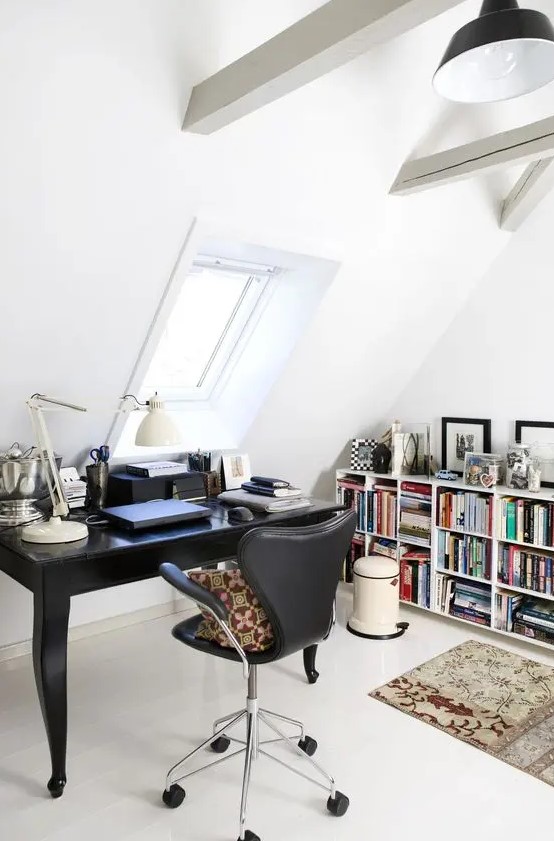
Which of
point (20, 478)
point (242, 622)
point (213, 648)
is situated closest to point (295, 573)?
point (242, 622)

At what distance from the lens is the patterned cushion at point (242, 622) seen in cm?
216

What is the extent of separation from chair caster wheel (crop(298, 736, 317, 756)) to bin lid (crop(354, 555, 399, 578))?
3.96 ft

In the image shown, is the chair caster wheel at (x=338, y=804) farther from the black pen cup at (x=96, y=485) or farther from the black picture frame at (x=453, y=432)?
the black picture frame at (x=453, y=432)

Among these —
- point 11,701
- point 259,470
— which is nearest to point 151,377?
point 259,470

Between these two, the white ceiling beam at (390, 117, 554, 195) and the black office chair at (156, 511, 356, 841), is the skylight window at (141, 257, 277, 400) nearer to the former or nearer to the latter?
the white ceiling beam at (390, 117, 554, 195)

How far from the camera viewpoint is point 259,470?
13.7ft

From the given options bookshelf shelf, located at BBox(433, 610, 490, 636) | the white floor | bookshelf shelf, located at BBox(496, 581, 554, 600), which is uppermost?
bookshelf shelf, located at BBox(496, 581, 554, 600)

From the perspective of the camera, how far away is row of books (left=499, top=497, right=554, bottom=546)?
3.38 m

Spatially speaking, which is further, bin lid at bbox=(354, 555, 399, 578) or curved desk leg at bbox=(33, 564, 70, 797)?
bin lid at bbox=(354, 555, 399, 578)

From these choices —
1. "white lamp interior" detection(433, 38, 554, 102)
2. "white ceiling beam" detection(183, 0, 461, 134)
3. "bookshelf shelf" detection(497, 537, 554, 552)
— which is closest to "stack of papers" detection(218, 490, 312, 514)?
"bookshelf shelf" detection(497, 537, 554, 552)

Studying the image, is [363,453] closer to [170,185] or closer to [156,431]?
[156,431]

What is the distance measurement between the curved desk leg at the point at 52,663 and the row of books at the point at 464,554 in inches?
89.3

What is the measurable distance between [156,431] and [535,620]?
2.15 metres

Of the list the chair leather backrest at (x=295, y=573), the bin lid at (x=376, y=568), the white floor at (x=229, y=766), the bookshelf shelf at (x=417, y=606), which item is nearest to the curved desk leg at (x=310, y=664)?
the white floor at (x=229, y=766)
